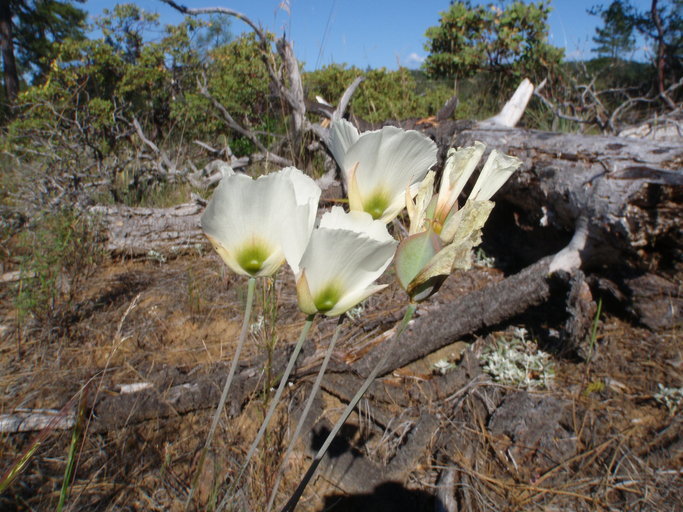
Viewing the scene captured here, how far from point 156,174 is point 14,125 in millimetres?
1841

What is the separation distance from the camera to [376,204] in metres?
0.64

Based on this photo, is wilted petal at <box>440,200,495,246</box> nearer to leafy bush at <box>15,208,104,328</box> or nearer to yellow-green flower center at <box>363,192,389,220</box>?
yellow-green flower center at <box>363,192,389,220</box>

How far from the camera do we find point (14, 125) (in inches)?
175

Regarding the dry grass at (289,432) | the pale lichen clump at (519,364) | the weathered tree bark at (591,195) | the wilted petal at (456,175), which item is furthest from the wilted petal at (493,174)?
the weathered tree bark at (591,195)

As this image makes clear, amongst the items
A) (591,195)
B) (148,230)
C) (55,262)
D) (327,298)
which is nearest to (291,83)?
(148,230)

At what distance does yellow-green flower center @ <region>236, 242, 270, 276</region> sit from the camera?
0.56m

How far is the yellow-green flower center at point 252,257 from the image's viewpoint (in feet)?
1.83

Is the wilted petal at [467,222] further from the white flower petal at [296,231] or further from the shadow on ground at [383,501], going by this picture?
the shadow on ground at [383,501]

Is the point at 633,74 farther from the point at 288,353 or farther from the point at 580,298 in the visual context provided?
the point at 288,353

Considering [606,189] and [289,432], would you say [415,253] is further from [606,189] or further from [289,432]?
[606,189]

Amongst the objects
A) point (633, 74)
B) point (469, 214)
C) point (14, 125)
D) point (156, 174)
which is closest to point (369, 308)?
point (469, 214)

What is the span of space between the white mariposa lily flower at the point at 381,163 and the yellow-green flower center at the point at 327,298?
0.44 feet

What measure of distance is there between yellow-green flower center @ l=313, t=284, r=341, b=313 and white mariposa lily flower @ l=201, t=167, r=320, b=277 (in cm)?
5

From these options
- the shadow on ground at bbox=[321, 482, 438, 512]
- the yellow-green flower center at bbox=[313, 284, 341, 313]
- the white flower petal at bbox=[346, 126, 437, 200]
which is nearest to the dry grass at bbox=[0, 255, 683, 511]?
the shadow on ground at bbox=[321, 482, 438, 512]
